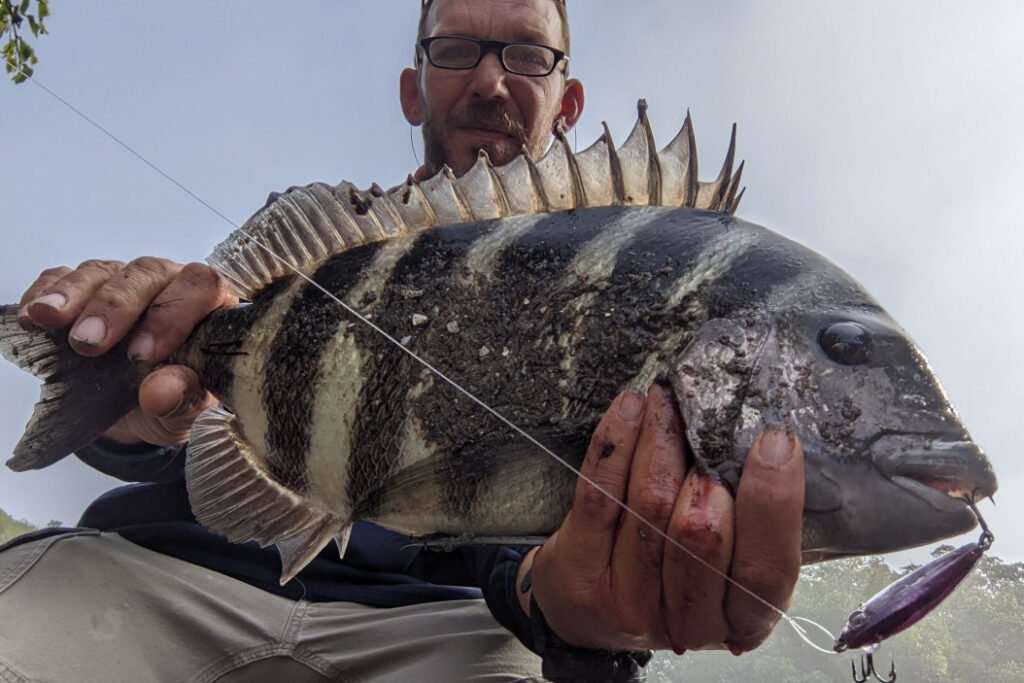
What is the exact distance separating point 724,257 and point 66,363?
1.32m

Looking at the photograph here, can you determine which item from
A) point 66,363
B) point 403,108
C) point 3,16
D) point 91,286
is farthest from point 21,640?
point 403,108

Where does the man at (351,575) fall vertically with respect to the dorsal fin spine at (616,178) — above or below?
below

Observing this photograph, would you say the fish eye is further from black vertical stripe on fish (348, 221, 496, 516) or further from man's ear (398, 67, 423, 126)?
man's ear (398, 67, 423, 126)

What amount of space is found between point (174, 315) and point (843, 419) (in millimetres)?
1226

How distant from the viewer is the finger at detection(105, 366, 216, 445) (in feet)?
4.59

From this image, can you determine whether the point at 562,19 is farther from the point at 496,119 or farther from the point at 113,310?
the point at 113,310

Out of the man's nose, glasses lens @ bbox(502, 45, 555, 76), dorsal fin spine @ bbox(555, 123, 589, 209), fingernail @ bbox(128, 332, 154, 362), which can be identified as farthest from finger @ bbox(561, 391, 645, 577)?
glasses lens @ bbox(502, 45, 555, 76)

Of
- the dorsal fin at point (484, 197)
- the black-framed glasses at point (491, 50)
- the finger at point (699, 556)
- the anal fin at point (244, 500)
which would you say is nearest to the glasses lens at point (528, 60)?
the black-framed glasses at point (491, 50)

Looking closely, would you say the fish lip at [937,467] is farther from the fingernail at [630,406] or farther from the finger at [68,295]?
the finger at [68,295]

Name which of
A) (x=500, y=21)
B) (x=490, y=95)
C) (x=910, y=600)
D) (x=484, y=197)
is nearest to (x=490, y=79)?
(x=490, y=95)

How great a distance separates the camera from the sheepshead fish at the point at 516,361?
1.05m

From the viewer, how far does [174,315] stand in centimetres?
144

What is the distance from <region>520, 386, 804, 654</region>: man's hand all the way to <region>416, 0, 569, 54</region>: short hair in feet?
7.79

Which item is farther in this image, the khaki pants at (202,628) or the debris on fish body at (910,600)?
the khaki pants at (202,628)
